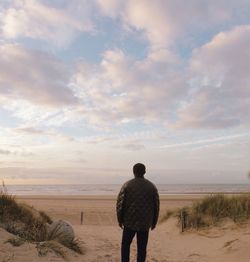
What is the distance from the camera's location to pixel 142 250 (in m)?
7.02

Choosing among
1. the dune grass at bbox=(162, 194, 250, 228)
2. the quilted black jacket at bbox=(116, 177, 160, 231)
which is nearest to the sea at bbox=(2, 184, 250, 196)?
the dune grass at bbox=(162, 194, 250, 228)

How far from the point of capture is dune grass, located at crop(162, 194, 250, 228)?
43.2 feet

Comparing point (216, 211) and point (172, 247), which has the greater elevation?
point (216, 211)

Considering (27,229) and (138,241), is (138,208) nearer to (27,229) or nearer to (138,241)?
(138,241)

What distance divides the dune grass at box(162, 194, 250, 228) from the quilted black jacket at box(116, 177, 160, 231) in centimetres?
681

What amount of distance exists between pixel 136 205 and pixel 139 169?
2.03 feet

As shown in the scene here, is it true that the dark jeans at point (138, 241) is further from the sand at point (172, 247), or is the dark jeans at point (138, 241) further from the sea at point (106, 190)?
the sea at point (106, 190)

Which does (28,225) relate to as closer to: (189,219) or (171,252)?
(171,252)

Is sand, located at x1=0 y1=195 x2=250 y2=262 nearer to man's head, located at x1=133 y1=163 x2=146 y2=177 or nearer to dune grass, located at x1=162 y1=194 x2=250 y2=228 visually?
dune grass, located at x1=162 y1=194 x2=250 y2=228

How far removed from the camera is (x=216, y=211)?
13.8m

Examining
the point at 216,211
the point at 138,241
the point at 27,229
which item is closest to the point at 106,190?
the point at 216,211

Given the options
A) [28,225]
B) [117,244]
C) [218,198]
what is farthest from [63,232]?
[218,198]

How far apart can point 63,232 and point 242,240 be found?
14.8 feet

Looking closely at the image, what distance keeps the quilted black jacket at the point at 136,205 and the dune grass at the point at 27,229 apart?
184cm
